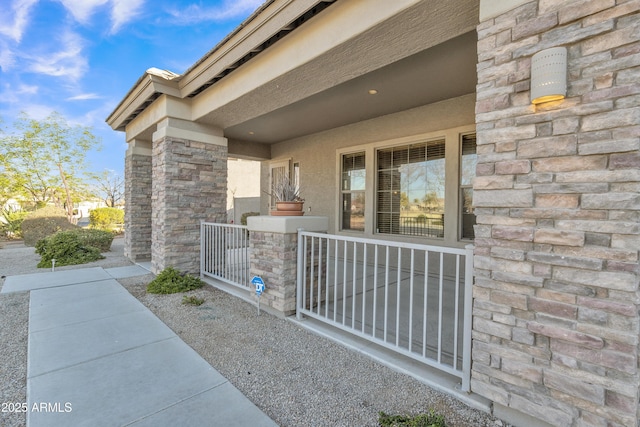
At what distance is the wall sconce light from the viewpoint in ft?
5.48

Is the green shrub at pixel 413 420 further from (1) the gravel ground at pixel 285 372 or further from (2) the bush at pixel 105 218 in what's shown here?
(2) the bush at pixel 105 218

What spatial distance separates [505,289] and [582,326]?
15.7 inches

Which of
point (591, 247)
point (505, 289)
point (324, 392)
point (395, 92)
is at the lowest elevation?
point (324, 392)

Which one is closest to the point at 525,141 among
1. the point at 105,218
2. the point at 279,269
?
the point at 279,269

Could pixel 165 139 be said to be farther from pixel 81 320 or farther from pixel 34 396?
pixel 34 396

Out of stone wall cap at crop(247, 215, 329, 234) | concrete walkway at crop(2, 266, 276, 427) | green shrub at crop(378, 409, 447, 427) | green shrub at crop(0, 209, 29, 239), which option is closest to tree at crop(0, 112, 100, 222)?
green shrub at crop(0, 209, 29, 239)

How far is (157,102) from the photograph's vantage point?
5.59m

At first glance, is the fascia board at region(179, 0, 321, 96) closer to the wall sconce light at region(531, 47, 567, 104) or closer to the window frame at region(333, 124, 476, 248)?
the wall sconce light at region(531, 47, 567, 104)

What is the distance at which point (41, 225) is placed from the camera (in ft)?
34.0

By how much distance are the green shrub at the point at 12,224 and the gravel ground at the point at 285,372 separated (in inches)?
406

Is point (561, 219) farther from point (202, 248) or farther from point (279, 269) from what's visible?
point (202, 248)

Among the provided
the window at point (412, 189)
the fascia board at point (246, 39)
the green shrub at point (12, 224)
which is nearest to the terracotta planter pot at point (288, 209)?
the fascia board at point (246, 39)

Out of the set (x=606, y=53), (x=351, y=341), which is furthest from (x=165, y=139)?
(x=606, y=53)

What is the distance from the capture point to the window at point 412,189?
18.6 ft
